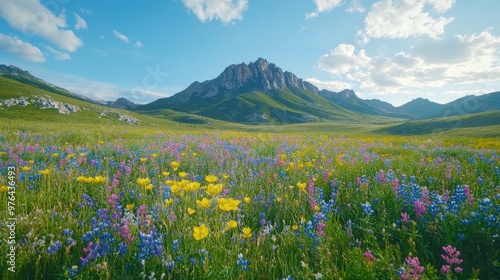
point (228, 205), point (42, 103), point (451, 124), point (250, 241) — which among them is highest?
point (42, 103)

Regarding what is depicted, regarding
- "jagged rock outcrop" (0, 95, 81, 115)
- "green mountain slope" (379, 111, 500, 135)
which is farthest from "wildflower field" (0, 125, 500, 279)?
"jagged rock outcrop" (0, 95, 81, 115)

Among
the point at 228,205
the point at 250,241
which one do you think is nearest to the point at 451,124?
the point at 250,241

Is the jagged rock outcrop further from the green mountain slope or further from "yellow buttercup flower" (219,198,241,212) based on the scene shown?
"yellow buttercup flower" (219,198,241,212)

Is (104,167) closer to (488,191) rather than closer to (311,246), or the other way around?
(311,246)

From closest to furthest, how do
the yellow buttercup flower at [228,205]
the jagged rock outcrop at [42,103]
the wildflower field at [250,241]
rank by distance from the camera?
the wildflower field at [250,241] → the yellow buttercup flower at [228,205] → the jagged rock outcrop at [42,103]

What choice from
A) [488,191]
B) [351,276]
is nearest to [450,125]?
[488,191]

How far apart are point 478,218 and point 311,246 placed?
1.87m

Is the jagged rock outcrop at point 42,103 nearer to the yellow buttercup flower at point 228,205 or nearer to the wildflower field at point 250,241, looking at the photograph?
the wildflower field at point 250,241

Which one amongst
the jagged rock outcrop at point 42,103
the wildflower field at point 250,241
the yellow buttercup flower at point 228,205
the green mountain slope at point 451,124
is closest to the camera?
the wildflower field at point 250,241

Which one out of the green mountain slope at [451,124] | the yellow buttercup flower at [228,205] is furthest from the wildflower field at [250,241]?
the green mountain slope at [451,124]

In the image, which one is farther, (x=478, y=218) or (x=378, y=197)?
(x=378, y=197)

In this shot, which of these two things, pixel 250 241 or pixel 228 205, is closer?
pixel 228 205

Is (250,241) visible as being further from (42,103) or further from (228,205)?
(42,103)

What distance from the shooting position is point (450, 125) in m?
54.4
